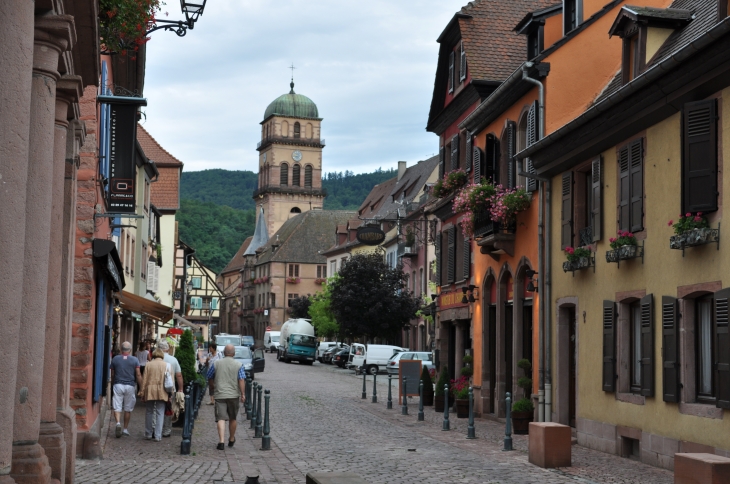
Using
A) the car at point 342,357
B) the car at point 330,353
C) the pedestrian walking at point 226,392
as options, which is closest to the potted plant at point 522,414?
the pedestrian walking at point 226,392

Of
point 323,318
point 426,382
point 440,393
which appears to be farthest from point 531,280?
point 323,318

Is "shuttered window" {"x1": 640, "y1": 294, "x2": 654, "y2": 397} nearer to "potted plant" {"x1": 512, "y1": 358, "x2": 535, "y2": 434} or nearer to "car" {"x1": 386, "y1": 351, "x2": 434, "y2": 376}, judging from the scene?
"potted plant" {"x1": 512, "y1": 358, "x2": 535, "y2": 434}

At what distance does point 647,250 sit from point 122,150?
804cm

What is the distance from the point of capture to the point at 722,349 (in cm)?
1399

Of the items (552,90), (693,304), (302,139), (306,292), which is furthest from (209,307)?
(693,304)

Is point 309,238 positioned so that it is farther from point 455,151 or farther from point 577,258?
point 577,258

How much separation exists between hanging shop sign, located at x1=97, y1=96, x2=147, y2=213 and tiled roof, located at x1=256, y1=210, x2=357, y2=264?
318 feet

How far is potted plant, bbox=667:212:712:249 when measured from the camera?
567 inches

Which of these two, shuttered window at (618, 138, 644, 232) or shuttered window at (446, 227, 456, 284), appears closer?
shuttered window at (618, 138, 644, 232)

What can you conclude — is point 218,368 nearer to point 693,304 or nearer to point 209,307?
point 693,304

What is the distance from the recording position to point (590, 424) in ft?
63.4

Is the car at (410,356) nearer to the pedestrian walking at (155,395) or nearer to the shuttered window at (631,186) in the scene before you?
the pedestrian walking at (155,395)

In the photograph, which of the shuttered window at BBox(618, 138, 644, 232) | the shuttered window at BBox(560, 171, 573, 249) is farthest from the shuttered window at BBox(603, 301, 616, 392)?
the shuttered window at BBox(560, 171, 573, 249)

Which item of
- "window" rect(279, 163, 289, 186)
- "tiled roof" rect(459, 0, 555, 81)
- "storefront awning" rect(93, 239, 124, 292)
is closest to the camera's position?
"storefront awning" rect(93, 239, 124, 292)
